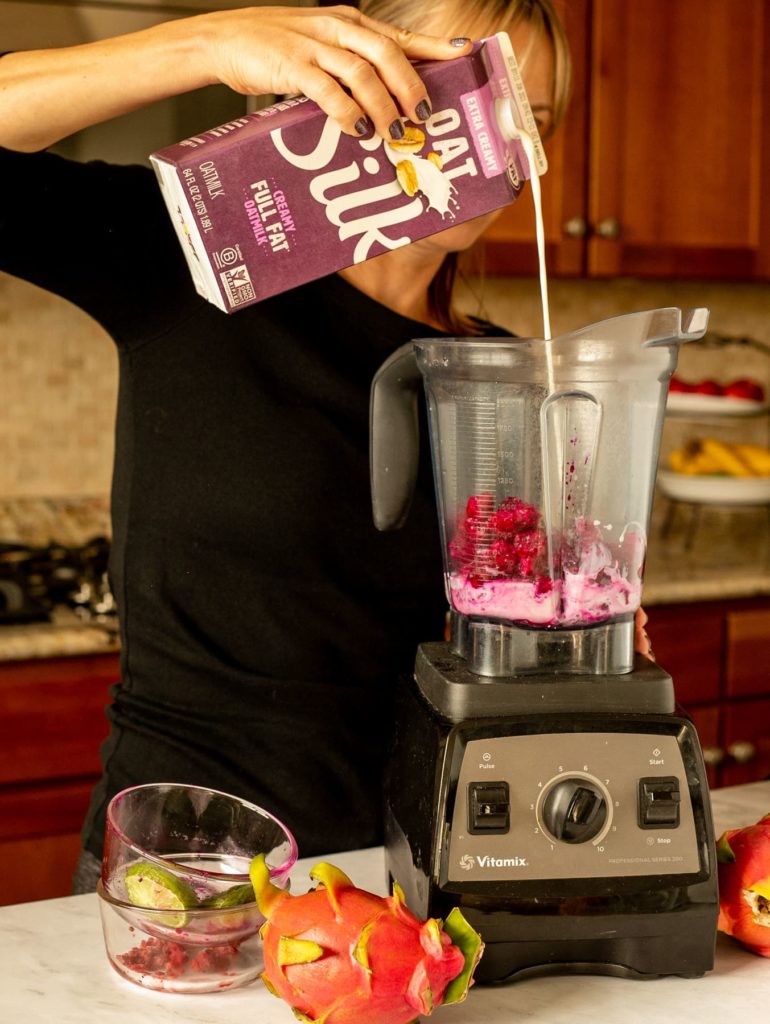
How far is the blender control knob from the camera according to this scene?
0.71 m

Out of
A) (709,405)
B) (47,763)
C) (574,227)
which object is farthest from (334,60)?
(709,405)

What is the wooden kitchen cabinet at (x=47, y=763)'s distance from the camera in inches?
68.7

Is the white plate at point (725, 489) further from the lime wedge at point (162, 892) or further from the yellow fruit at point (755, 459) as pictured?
the lime wedge at point (162, 892)

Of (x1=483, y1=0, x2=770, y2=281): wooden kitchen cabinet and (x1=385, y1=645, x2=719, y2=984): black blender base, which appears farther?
(x1=483, y1=0, x2=770, y2=281): wooden kitchen cabinet

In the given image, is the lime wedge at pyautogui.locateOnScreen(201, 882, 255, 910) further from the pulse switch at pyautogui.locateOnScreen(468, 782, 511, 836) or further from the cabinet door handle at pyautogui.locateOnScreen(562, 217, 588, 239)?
the cabinet door handle at pyautogui.locateOnScreen(562, 217, 588, 239)

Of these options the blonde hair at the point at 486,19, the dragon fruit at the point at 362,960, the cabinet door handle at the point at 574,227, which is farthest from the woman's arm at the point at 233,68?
the cabinet door handle at the point at 574,227

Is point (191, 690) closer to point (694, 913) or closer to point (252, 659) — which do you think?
point (252, 659)

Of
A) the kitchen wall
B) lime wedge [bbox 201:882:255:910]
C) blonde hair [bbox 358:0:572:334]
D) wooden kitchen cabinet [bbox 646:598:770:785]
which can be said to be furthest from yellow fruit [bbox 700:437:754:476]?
lime wedge [bbox 201:882:255:910]

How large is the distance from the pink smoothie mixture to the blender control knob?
0.33 ft

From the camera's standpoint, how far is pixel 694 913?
2.37 ft

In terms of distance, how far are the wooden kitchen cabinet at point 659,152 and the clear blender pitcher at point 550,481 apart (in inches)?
59.2

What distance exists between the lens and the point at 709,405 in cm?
246

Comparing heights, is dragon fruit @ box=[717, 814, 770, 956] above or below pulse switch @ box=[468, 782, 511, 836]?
below

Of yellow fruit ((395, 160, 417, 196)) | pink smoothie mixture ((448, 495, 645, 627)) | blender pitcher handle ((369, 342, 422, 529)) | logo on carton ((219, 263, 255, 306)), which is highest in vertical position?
yellow fruit ((395, 160, 417, 196))
